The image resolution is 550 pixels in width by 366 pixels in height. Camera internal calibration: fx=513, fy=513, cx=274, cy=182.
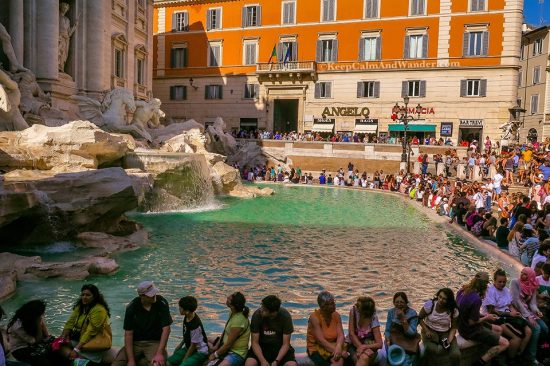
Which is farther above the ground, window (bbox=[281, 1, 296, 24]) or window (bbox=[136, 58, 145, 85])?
window (bbox=[281, 1, 296, 24])

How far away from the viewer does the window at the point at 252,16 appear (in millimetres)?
40250

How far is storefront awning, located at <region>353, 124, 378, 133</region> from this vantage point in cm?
3722

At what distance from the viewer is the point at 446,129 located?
116 feet

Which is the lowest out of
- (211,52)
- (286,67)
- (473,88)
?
(473,88)

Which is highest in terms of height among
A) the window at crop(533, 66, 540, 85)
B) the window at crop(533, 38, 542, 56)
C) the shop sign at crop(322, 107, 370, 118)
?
the window at crop(533, 38, 542, 56)

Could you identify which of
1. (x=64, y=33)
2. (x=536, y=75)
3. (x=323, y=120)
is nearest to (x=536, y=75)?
(x=536, y=75)

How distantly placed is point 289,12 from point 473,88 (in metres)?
14.8

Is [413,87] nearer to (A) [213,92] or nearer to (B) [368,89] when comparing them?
(B) [368,89]

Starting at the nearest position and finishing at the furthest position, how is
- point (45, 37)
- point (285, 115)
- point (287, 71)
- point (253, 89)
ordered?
1. point (45, 37)
2. point (287, 71)
3. point (253, 89)
4. point (285, 115)

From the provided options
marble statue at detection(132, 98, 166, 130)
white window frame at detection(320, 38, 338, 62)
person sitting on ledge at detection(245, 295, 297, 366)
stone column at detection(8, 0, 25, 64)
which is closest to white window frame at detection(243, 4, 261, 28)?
white window frame at detection(320, 38, 338, 62)

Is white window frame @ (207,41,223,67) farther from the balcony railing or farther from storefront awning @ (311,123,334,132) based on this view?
storefront awning @ (311,123,334,132)

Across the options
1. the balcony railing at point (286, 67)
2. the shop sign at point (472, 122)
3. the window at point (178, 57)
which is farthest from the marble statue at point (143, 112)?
the shop sign at point (472, 122)

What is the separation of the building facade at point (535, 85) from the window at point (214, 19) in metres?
26.2

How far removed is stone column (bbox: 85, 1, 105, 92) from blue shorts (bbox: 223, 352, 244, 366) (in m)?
23.7
